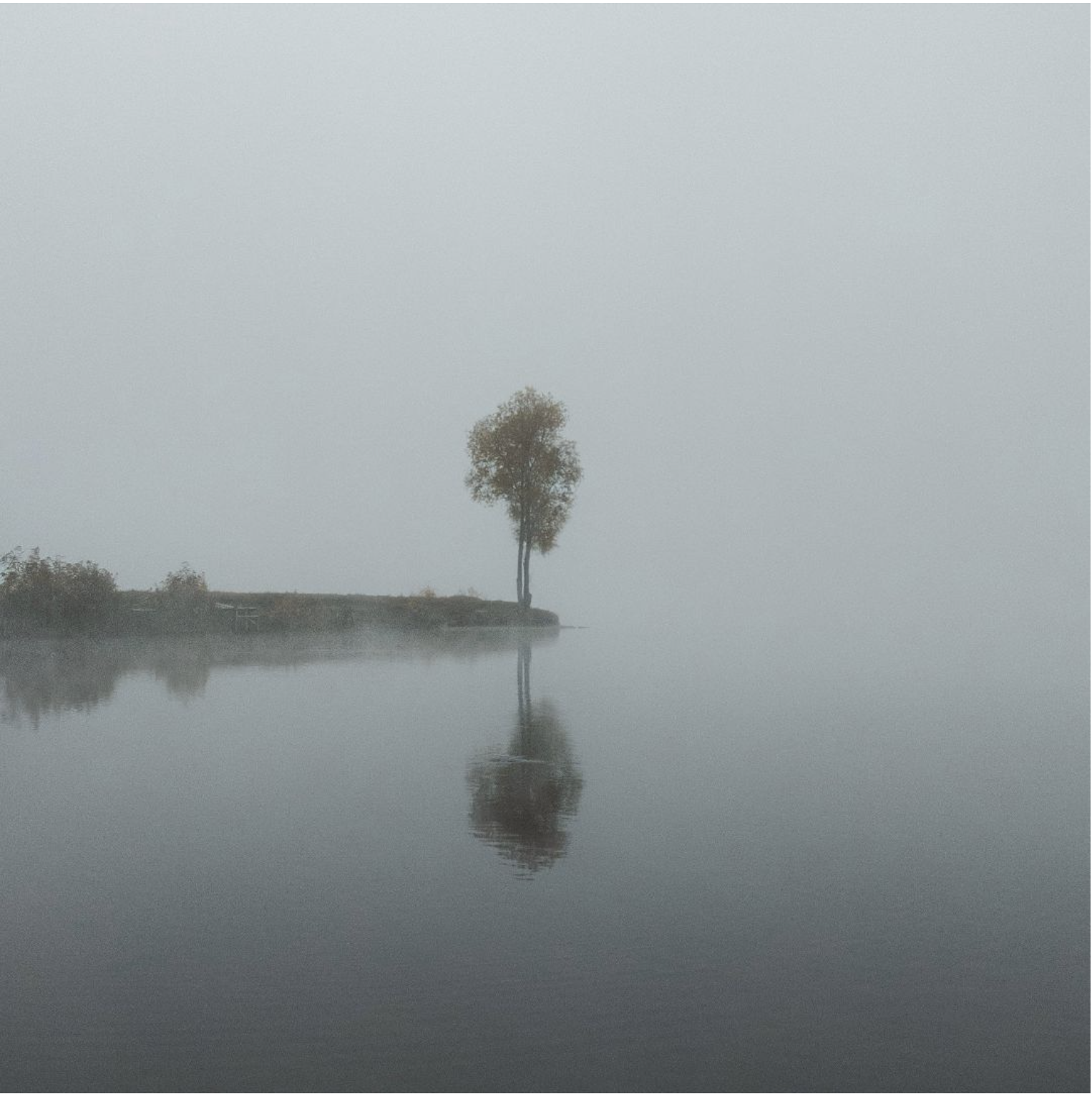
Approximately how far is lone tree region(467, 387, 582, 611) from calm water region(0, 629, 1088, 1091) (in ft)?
116

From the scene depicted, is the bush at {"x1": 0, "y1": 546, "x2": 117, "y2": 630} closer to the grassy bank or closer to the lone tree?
the grassy bank

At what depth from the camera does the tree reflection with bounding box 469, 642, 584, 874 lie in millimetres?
8227

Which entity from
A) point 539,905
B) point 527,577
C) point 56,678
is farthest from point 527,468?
point 539,905

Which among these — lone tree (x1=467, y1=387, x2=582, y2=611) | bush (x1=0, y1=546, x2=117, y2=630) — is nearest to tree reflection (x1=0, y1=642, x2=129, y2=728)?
bush (x1=0, y1=546, x2=117, y2=630)

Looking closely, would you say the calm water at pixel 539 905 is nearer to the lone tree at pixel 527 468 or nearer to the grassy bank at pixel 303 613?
the grassy bank at pixel 303 613

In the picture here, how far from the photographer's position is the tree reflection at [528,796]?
8.23 meters

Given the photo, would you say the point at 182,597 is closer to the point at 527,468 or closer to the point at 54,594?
the point at 54,594

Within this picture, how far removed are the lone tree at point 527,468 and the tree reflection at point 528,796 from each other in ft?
118

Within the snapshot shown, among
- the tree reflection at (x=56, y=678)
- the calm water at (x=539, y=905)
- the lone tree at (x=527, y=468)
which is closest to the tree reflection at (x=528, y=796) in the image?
the calm water at (x=539, y=905)

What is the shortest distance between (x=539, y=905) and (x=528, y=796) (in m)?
3.28

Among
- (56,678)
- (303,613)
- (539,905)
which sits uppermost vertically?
(303,613)

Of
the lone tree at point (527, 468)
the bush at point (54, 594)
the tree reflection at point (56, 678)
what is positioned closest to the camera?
the tree reflection at point (56, 678)

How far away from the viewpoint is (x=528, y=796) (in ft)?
32.7

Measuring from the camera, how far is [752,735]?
1416 cm
